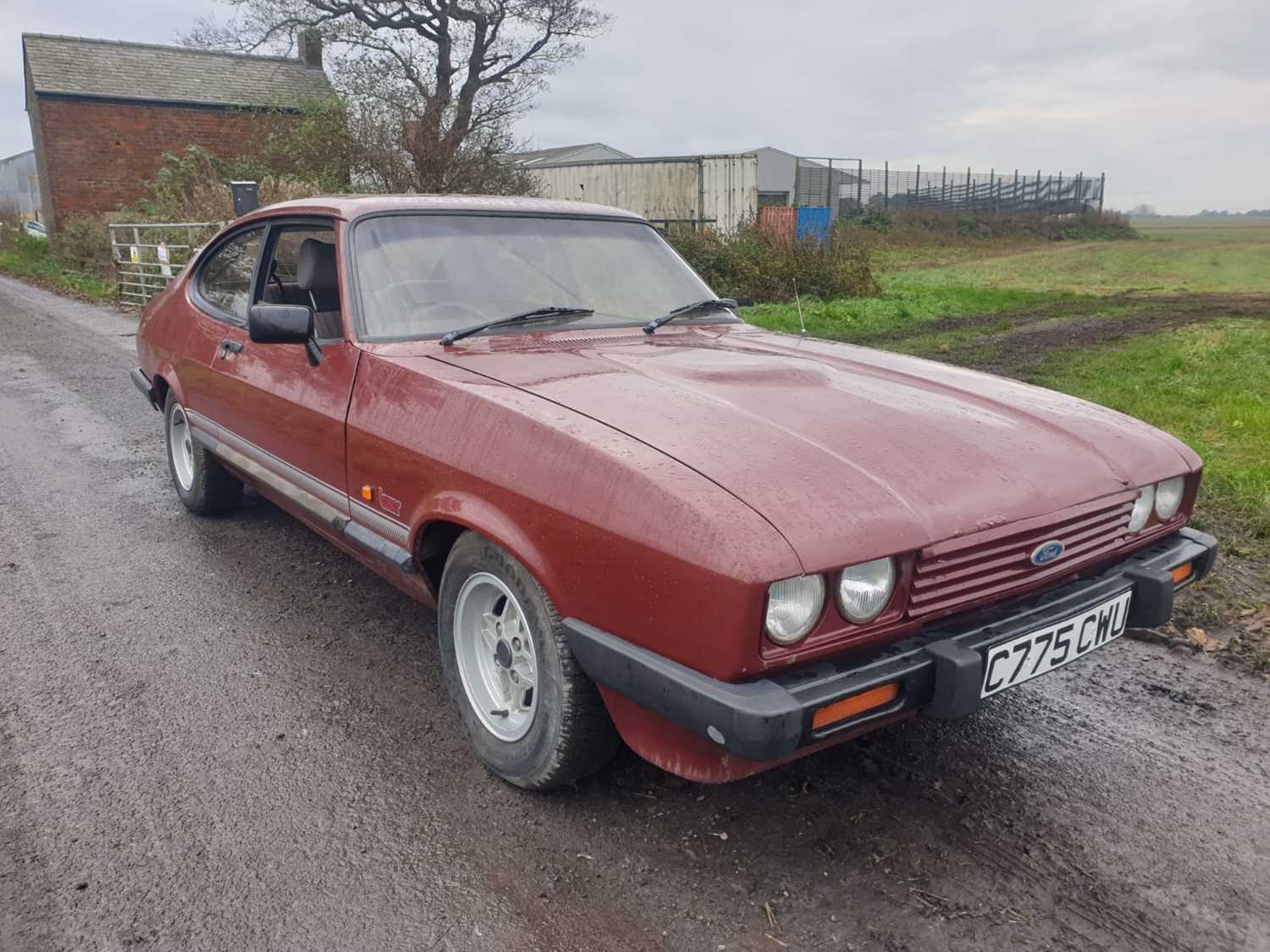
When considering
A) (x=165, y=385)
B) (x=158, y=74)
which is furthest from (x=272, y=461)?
(x=158, y=74)

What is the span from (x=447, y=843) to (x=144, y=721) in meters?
1.19

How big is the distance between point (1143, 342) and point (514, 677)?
9.62 metres

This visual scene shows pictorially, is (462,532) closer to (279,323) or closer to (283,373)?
(279,323)

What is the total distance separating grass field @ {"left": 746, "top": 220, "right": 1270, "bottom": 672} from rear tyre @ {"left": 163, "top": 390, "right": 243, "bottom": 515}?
4.28m

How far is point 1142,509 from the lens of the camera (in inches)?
103

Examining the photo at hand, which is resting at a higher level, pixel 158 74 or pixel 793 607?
pixel 158 74

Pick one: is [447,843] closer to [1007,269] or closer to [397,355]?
[397,355]

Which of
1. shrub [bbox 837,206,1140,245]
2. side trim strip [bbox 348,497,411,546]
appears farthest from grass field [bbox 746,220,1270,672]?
shrub [bbox 837,206,1140,245]

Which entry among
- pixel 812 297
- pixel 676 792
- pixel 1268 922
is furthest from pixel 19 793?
pixel 812 297

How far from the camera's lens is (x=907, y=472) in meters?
2.22

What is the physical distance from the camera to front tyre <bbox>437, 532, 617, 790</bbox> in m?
2.32

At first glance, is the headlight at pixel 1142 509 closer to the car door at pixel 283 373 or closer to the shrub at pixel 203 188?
the car door at pixel 283 373

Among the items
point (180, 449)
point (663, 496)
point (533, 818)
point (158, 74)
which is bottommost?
point (533, 818)

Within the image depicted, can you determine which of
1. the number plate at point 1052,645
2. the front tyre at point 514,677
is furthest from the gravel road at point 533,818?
the number plate at point 1052,645
